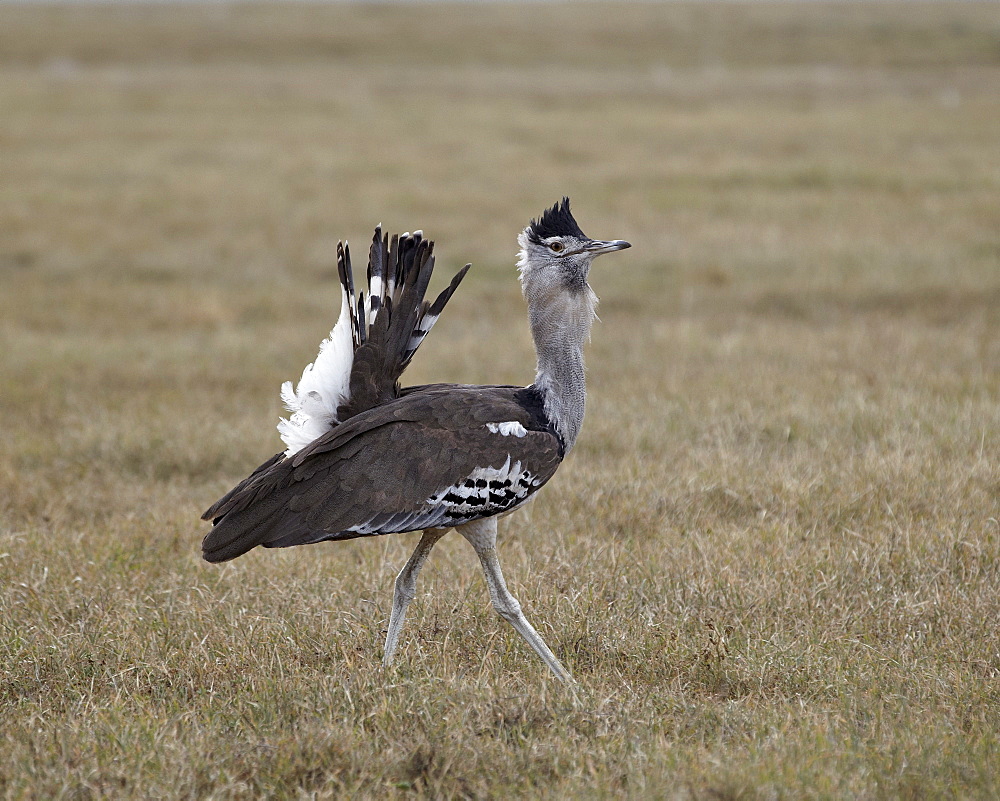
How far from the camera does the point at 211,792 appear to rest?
10.4 feet

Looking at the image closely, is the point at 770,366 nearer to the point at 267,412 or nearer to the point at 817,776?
the point at 267,412

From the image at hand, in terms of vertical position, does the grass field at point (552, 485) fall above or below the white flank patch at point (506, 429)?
below

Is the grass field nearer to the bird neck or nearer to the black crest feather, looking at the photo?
the bird neck

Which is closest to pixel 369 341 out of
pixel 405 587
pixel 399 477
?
pixel 399 477

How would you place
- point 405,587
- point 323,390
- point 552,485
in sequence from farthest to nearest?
point 552,485 → point 323,390 → point 405,587

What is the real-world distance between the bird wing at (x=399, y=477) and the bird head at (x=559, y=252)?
538 millimetres

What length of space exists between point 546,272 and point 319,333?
575 centimetres

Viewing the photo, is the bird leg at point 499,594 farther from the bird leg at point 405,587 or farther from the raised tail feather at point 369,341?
the raised tail feather at point 369,341

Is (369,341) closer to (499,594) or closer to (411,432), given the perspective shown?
(411,432)

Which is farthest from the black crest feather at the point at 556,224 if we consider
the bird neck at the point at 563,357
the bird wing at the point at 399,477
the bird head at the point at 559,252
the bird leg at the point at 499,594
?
the bird leg at the point at 499,594

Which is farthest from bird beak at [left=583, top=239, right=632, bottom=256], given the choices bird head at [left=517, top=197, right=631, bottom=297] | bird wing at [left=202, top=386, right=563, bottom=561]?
bird wing at [left=202, top=386, right=563, bottom=561]

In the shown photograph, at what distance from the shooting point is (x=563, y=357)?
4.27 metres

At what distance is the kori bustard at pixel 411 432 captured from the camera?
13.0ft

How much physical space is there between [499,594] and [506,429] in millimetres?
616
